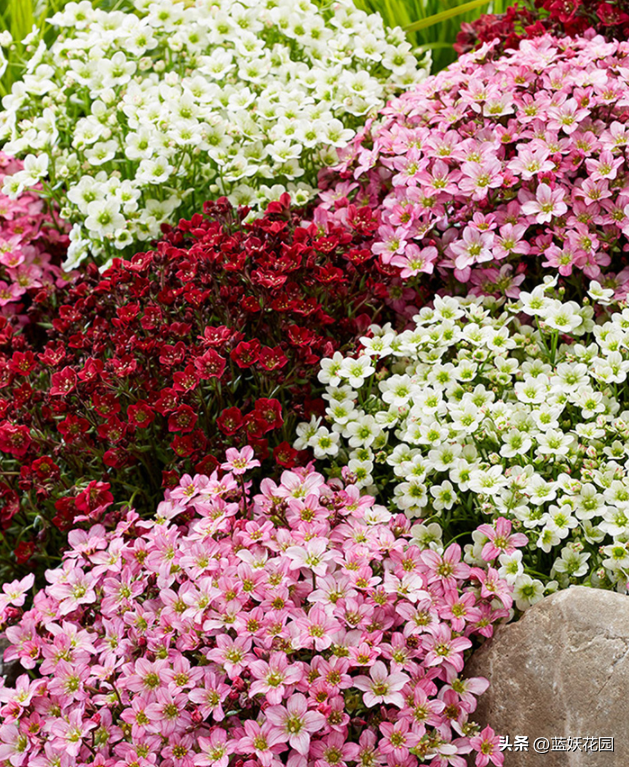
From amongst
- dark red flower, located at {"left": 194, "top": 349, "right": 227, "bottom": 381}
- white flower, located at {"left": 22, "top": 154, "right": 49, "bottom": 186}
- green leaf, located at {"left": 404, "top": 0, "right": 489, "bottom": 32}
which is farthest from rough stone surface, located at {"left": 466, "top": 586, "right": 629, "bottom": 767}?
green leaf, located at {"left": 404, "top": 0, "right": 489, "bottom": 32}

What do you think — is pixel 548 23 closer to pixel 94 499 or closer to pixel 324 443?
pixel 324 443

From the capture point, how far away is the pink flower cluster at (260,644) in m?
1.75

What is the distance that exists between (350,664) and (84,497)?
2.88 feet

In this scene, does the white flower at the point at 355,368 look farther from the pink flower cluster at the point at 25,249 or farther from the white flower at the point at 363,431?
the pink flower cluster at the point at 25,249

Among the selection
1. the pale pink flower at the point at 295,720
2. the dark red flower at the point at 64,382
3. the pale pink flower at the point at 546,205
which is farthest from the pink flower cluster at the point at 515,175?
the pale pink flower at the point at 295,720

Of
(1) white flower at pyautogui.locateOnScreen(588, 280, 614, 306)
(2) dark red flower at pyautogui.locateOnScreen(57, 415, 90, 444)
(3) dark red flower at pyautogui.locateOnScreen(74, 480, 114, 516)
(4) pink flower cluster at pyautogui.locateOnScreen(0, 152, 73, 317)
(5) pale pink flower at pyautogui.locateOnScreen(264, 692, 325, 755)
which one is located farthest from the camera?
(4) pink flower cluster at pyautogui.locateOnScreen(0, 152, 73, 317)

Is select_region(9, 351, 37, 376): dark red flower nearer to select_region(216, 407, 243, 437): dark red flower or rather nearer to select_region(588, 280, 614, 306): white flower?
select_region(216, 407, 243, 437): dark red flower

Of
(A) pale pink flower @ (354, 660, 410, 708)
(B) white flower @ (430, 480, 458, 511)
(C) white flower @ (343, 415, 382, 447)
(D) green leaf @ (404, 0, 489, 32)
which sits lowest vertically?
(A) pale pink flower @ (354, 660, 410, 708)

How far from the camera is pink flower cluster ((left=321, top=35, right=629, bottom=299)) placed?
2539mm

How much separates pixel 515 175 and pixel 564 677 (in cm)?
157

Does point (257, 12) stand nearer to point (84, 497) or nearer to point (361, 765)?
point (84, 497)

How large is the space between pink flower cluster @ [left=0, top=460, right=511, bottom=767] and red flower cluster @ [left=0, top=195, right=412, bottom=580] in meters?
0.26

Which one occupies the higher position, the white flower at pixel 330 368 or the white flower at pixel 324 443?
the white flower at pixel 330 368

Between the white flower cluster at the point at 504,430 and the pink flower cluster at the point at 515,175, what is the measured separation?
179 millimetres
